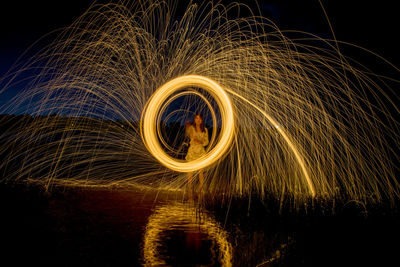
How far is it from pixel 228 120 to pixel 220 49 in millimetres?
2410

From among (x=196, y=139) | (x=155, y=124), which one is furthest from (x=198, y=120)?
(x=155, y=124)

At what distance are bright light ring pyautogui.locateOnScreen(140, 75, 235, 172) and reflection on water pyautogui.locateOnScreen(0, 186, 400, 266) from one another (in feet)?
3.68

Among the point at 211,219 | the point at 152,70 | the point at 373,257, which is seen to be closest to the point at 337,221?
the point at 373,257

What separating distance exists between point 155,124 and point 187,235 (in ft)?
14.7

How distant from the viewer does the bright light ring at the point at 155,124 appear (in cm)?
764

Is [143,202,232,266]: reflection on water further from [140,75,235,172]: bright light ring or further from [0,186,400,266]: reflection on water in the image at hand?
[140,75,235,172]: bright light ring

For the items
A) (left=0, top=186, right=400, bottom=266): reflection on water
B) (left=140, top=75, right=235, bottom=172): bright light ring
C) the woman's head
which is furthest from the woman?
(left=0, top=186, right=400, bottom=266): reflection on water

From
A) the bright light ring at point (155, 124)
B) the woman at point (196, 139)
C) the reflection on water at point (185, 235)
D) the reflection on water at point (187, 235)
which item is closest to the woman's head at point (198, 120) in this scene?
the woman at point (196, 139)

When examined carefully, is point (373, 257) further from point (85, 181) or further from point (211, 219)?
point (85, 181)

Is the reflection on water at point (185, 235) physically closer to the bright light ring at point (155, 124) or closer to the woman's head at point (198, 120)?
the bright light ring at point (155, 124)

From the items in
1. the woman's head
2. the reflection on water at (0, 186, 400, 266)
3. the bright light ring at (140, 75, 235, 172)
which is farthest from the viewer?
the woman's head

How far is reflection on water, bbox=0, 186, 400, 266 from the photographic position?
3.74m

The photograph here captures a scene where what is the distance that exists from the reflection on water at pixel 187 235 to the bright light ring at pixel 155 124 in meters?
1.12

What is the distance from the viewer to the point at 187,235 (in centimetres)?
476
